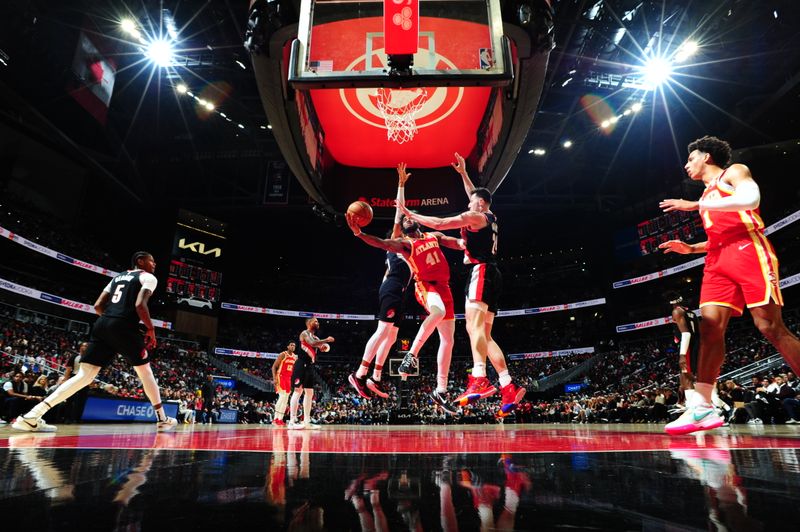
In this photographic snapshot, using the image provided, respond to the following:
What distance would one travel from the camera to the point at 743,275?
2949 millimetres

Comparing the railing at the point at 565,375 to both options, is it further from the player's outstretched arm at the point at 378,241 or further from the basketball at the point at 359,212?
the basketball at the point at 359,212

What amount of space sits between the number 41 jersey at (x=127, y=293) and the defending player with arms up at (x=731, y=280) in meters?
4.78

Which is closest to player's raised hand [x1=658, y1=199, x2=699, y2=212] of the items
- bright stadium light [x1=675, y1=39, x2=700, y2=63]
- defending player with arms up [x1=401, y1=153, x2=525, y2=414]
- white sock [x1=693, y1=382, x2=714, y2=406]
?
white sock [x1=693, y1=382, x2=714, y2=406]

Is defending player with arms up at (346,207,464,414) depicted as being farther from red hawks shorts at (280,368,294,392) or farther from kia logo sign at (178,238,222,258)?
kia logo sign at (178,238,222,258)

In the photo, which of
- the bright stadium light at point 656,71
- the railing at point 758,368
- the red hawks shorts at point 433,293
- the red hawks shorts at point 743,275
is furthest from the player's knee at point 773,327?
the bright stadium light at point 656,71

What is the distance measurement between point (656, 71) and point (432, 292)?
49.3 feet

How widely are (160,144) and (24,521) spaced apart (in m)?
22.5

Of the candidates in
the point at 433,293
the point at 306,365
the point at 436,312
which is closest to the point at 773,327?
the point at 436,312

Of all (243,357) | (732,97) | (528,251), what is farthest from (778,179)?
(243,357)

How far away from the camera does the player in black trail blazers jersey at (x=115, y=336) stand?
438cm

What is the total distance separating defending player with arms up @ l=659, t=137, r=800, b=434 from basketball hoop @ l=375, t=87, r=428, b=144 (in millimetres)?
3245

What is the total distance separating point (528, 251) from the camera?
31766 mm

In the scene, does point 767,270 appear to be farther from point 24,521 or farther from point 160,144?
point 160,144

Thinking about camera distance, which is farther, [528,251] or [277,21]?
[528,251]
